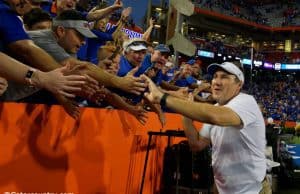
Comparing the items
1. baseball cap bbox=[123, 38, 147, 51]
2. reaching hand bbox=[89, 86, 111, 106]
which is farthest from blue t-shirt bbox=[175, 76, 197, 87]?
reaching hand bbox=[89, 86, 111, 106]

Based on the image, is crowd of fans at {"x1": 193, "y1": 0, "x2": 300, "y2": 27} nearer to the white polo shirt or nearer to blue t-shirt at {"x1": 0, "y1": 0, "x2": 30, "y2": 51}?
the white polo shirt

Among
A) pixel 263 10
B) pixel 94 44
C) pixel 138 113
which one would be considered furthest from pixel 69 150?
pixel 263 10

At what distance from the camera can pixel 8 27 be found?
2.97m

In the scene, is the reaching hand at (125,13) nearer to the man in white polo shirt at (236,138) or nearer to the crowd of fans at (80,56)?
the crowd of fans at (80,56)

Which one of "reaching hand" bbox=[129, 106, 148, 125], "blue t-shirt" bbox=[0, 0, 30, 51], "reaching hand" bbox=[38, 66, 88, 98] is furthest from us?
"reaching hand" bbox=[129, 106, 148, 125]

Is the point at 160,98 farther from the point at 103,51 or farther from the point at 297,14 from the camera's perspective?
the point at 297,14

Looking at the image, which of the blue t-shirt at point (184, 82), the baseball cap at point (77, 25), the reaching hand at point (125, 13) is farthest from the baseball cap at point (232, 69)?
the blue t-shirt at point (184, 82)

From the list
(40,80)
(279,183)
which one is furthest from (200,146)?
(279,183)

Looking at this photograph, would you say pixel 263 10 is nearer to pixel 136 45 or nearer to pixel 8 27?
pixel 136 45

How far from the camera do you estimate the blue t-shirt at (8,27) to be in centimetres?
Result: 292

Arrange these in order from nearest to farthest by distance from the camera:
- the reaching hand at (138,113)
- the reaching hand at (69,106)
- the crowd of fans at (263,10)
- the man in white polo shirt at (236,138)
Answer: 1. the man in white polo shirt at (236,138)
2. the reaching hand at (69,106)
3. the reaching hand at (138,113)
4. the crowd of fans at (263,10)

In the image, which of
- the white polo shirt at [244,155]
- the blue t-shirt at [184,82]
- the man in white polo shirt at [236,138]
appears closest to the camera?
the man in white polo shirt at [236,138]

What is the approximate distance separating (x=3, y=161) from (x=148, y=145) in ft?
7.25

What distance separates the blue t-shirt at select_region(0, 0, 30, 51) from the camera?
2.92 m
